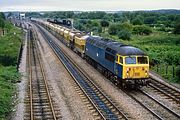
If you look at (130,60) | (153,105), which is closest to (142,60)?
(130,60)

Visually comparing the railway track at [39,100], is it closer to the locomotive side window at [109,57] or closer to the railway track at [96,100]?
the railway track at [96,100]

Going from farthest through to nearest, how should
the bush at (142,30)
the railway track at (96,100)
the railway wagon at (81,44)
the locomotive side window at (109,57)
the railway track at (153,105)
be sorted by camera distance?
the bush at (142,30) → the railway wagon at (81,44) → the locomotive side window at (109,57) → the railway track at (96,100) → the railway track at (153,105)

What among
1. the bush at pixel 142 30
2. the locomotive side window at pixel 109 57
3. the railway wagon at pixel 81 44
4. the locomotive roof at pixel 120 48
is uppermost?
the locomotive roof at pixel 120 48

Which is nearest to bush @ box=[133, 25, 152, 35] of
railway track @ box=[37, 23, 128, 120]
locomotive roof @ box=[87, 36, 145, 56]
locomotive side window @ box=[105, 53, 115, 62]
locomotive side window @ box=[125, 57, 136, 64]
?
railway track @ box=[37, 23, 128, 120]

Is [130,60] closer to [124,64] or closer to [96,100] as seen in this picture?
[124,64]

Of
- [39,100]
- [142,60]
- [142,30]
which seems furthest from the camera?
[142,30]

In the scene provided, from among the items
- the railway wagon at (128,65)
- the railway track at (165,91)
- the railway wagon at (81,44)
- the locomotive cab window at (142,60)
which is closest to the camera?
the railway track at (165,91)

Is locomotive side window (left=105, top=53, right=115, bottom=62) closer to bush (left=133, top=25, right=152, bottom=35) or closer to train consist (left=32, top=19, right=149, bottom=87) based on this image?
train consist (left=32, top=19, right=149, bottom=87)

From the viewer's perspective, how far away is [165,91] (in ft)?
95.1

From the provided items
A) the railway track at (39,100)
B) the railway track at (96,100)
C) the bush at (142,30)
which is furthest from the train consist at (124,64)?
the bush at (142,30)

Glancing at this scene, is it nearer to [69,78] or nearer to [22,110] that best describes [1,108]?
[22,110]

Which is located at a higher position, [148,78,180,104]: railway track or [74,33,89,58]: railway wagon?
[74,33,89,58]: railway wagon

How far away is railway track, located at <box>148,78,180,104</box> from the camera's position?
2661 centimetres

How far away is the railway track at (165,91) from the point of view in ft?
87.3
